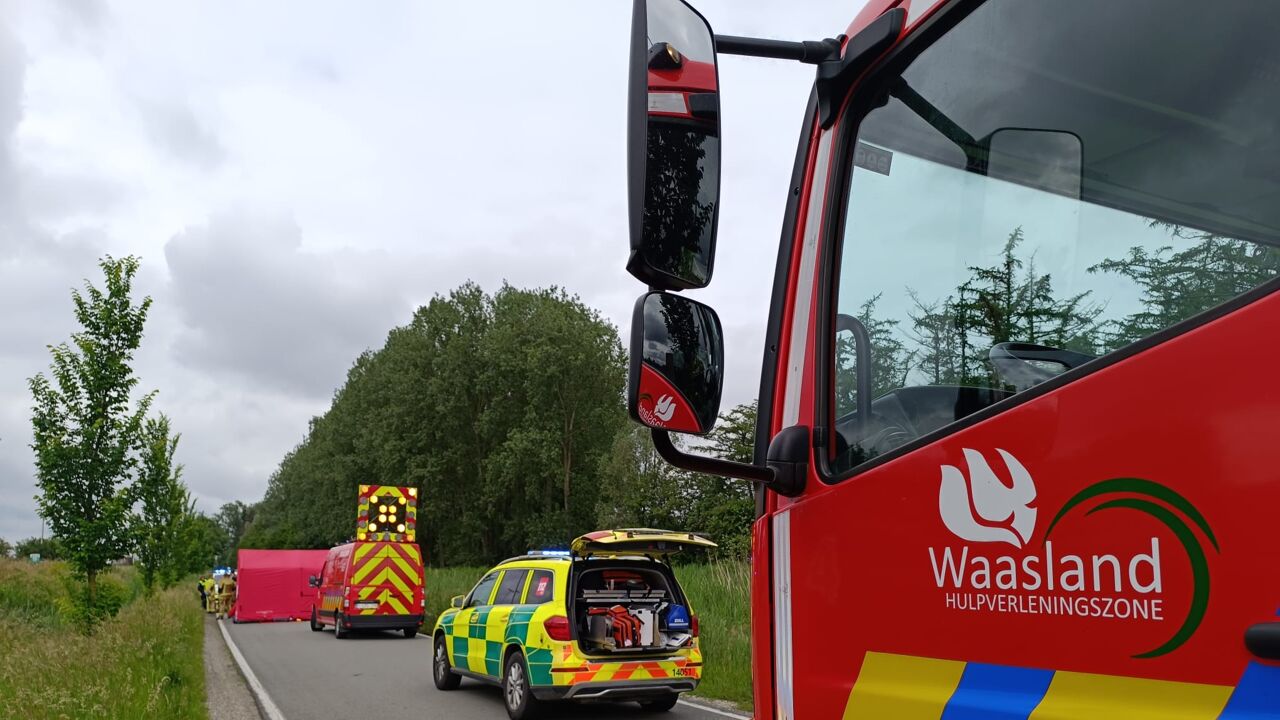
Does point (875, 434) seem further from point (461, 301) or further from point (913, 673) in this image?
point (461, 301)

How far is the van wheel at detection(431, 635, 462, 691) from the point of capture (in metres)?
13.3

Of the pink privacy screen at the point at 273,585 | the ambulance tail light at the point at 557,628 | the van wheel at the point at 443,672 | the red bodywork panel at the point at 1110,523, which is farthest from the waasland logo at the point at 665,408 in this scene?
the pink privacy screen at the point at 273,585

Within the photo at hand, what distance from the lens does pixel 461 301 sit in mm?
62375

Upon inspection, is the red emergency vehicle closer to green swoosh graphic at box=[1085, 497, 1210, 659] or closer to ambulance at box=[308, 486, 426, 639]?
green swoosh graphic at box=[1085, 497, 1210, 659]

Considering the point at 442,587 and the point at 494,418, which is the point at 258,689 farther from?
the point at 494,418

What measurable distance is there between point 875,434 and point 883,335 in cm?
23

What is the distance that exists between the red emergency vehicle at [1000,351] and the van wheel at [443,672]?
11.4 metres

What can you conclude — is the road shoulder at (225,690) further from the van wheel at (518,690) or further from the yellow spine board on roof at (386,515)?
the yellow spine board on roof at (386,515)

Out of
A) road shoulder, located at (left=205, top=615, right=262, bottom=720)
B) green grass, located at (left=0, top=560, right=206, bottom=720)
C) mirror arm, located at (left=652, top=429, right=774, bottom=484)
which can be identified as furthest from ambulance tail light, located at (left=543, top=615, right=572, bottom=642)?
mirror arm, located at (left=652, top=429, right=774, bottom=484)

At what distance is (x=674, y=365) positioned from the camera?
2.15 m

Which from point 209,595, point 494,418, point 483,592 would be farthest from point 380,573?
point 494,418

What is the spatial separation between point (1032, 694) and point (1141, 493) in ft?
1.36

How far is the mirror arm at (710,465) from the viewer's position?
2252 millimetres

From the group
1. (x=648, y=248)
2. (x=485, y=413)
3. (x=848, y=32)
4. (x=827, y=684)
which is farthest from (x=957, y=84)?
(x=485, y=413)
